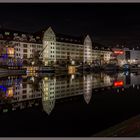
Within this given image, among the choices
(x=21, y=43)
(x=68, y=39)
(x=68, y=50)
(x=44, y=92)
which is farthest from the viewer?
(x=68, y=39)

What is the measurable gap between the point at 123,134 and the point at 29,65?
72.2 feet

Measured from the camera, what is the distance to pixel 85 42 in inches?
1439

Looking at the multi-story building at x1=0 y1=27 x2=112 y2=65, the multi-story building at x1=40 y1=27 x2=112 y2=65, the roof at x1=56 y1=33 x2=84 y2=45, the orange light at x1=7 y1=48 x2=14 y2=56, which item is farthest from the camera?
the roof at x1=56 y1=33 x2=84 y2=45

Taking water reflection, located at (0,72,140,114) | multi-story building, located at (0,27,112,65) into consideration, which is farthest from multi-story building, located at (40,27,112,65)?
water reflection, located at (0,72,140,114)

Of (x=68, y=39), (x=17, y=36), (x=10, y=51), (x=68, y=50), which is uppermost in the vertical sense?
(x=68, y=39)

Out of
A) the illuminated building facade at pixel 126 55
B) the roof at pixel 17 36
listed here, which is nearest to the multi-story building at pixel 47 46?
the roof at pixel 17 36

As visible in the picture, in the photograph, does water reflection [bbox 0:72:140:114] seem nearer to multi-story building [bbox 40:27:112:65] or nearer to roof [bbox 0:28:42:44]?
roof [bbox 0:28:42:44]

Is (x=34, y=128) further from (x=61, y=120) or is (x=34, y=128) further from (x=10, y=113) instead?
(x=10, y=113)

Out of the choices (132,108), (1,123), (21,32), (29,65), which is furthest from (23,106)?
(21,32)

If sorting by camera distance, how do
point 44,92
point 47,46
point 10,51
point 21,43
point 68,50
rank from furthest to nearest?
point 68,50 → point 47,46 → point 21,43 → point 10,51 → point 44,92

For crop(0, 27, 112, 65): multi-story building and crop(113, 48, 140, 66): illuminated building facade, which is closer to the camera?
crop(0, 27, 112, 65): multi-story building

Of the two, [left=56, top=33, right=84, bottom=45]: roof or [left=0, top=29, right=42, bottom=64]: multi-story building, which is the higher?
[left=56, top=33, right=84, bottom=45]: roof

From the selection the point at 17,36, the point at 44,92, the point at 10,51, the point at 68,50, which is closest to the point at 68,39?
the point at 68,50

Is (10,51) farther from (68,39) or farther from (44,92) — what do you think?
(44,92)
